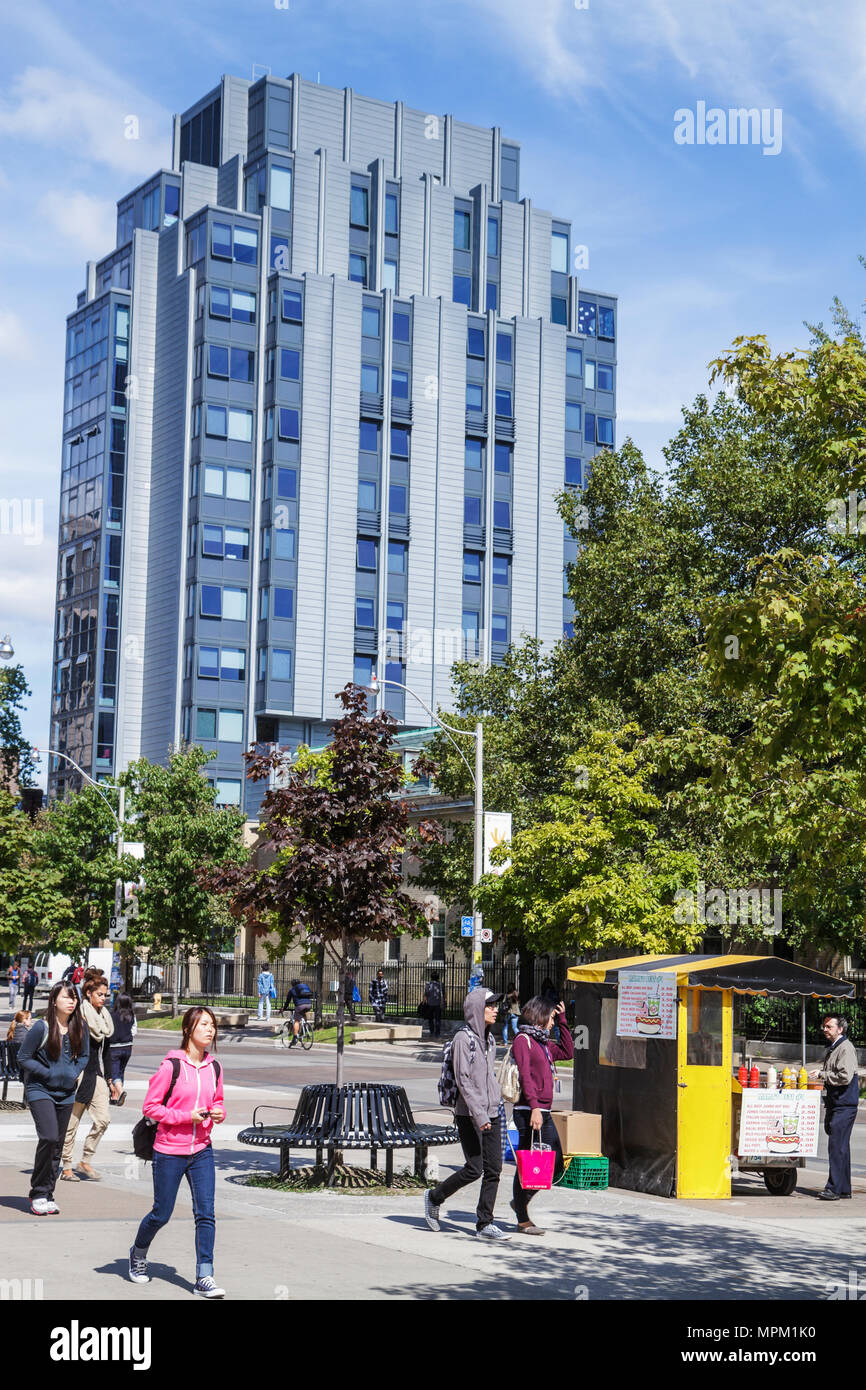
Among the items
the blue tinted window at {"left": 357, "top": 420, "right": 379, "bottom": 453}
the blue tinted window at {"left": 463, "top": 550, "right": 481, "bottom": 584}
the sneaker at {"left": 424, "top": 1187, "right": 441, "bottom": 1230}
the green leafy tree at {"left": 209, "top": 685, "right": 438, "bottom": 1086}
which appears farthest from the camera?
the blue tinted window at {"left": 463, "top": 550, "right": 481, "bottom": 584}

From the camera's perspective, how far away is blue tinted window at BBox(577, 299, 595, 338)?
305 ft

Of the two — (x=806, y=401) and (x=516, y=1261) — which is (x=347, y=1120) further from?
(x=806, y=401)

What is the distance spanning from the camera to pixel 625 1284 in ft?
30.5

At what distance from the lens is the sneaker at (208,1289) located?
27.1ft

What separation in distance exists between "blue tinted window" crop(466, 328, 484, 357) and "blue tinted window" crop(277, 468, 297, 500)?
13.5 metres

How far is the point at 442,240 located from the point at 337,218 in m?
6.55

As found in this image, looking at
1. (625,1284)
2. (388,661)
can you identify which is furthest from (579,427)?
(625,1284)

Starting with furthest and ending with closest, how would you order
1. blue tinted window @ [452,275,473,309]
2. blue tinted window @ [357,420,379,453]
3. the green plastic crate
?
blue tinted window @ [452,275,473,309] < blue tinted window @ [357,420,379,453] < the green plastic crate

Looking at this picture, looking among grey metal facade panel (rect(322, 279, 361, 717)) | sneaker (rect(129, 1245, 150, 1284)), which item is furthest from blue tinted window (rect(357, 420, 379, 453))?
sneaker (rect(129, 1245, 150, 1284))

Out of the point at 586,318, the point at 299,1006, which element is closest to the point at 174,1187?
the point at 299,1006

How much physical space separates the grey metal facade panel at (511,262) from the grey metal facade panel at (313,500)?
1215 cm

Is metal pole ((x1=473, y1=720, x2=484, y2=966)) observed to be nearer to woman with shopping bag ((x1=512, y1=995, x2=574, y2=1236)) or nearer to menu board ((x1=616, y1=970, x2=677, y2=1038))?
menu board ((x1=616, y1=970, x2=677, y2=1038))

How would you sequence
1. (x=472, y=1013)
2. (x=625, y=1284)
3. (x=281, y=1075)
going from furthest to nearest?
(x=281, y=1075), (x=472, y=1013), (x=625, y=1284)
